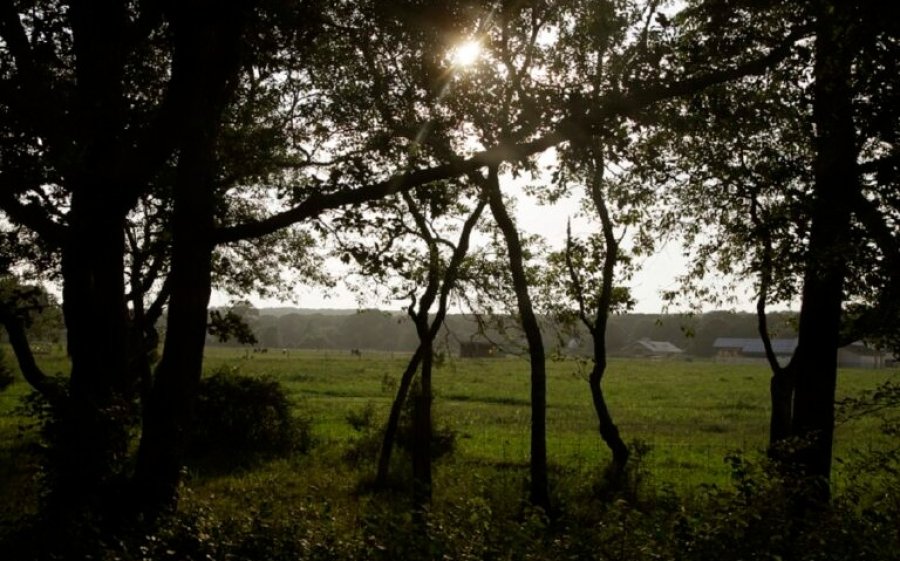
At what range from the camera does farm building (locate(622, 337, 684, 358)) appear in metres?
155

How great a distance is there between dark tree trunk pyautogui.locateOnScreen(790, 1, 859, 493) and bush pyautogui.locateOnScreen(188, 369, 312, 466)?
1634 cm

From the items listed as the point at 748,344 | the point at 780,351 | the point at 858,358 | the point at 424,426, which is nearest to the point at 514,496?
the point at 424,426

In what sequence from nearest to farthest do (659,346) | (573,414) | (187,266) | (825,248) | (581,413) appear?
(825,248), (187,266), (573,414), (581,413), (659,346)

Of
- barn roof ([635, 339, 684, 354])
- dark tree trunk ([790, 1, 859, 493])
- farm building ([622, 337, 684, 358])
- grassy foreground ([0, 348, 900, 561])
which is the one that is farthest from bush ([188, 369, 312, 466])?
barn roof ([635, 339, 684, 354])

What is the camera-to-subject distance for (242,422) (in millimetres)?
23562

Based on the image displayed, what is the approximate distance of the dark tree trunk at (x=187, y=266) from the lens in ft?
29.1

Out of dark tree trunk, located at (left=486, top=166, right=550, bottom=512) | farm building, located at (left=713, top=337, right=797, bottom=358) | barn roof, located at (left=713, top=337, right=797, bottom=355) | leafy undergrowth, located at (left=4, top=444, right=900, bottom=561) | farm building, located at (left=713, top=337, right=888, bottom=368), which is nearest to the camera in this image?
leafy undergrowth, located at (left=4, top=444, right=900, bottom=561)

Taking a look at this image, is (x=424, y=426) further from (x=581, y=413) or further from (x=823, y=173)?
(x=581, y=413)

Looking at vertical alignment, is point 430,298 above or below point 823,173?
below

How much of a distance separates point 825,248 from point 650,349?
155295 mm

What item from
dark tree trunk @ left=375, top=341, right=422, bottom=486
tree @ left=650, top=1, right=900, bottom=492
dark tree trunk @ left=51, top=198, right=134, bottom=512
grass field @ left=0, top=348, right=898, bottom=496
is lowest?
grass field @ left=0, top=348, right=898, bottom=496

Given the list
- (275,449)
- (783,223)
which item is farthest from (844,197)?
(275,449)

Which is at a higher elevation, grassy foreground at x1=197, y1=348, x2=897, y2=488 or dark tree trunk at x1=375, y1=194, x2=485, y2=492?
dark tree trunk at x1=375, y1=194, x2=485, y2=492

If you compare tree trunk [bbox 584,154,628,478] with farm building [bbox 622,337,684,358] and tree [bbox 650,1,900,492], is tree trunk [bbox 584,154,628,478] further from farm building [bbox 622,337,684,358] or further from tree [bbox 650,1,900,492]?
farm building [bbox 622,337,684,358]
